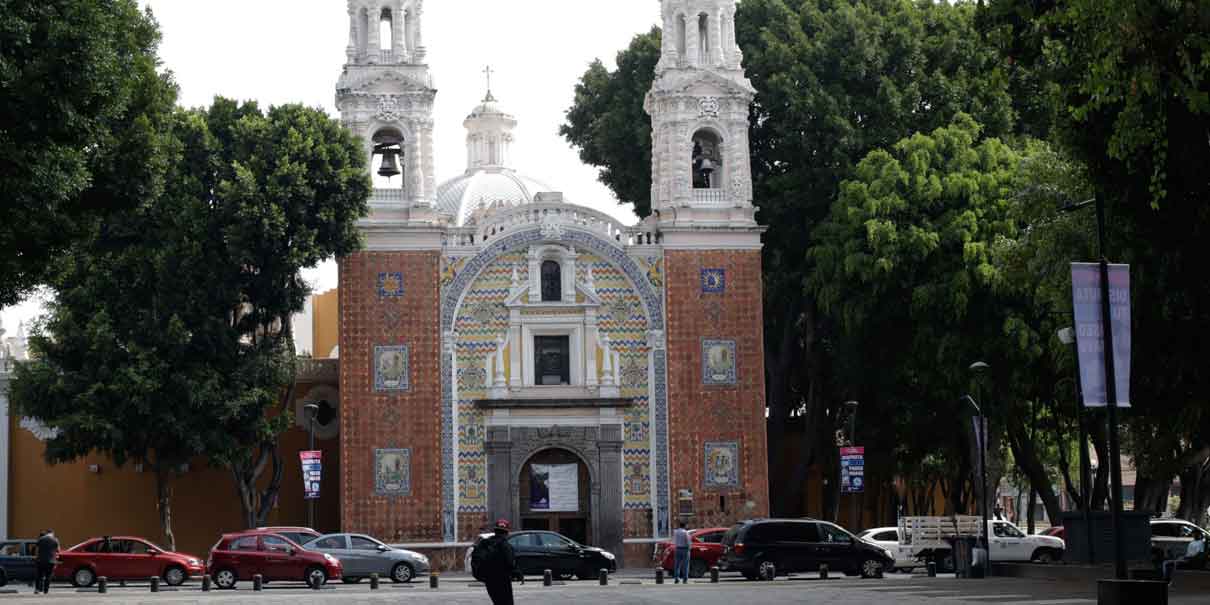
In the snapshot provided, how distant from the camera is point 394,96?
148 feet

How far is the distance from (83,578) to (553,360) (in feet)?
43.2

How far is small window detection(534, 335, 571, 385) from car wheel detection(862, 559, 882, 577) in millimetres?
11217

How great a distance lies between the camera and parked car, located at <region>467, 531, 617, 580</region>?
1462 inches

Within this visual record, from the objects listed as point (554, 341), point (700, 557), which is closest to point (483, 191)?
point (554, 341)

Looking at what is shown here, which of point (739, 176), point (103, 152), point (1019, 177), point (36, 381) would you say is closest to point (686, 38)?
point (739, 176)

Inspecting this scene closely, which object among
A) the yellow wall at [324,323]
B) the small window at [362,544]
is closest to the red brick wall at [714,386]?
the small window at [362,544]

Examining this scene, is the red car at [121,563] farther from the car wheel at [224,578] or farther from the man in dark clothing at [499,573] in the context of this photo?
the man in dark clothing at [499,573]

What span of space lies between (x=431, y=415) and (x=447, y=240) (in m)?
4.52

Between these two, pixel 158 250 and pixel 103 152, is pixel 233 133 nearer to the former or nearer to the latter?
pixel 158 250

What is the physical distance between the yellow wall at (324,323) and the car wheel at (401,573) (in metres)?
24.7

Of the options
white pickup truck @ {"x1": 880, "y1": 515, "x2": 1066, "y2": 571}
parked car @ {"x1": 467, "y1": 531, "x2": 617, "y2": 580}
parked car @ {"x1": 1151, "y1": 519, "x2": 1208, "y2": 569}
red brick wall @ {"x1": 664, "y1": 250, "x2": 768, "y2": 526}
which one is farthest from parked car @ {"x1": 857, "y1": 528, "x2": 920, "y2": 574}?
parked car @ {"x1": 467, "y1": 531, "x2": 617, "y2": 580}

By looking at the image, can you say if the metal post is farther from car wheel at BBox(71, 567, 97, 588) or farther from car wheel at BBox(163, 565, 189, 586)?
car wheel at BBox(71, 567, 97, 588)

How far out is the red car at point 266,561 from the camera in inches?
1395

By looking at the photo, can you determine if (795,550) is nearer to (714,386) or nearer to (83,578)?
(714,386)
